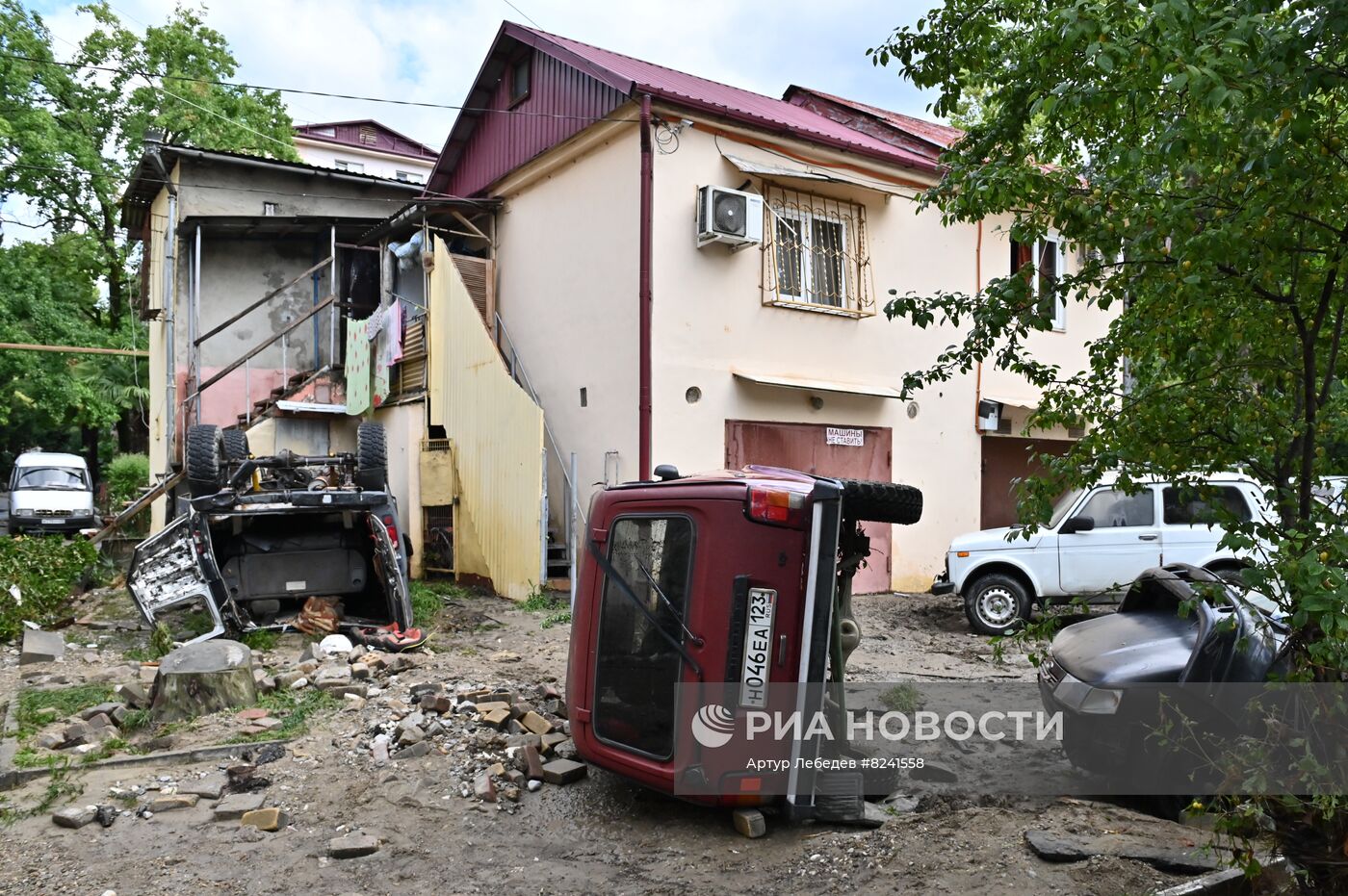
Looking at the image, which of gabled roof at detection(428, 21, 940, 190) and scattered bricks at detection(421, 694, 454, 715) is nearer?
scattered bricks at detection(421, 694, 454, 715)

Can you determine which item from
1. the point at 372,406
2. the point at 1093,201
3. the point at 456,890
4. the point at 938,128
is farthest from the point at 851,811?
the point at 938,128

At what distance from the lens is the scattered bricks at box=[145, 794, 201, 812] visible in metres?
5.38

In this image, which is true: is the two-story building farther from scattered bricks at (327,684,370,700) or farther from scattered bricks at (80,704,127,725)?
scattered bricks at (80,704,127,725)

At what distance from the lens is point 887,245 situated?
524 inches

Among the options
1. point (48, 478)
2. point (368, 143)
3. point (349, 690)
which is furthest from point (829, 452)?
point (368, 143)

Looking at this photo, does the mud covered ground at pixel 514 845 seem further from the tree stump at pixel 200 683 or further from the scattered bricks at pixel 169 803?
the tree stump at pixel 200 683

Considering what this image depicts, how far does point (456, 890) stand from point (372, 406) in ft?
39.7

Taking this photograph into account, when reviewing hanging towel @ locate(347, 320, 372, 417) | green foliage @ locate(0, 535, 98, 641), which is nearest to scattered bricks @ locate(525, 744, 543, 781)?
green foliage @ locate(0, 535, 98, 641)

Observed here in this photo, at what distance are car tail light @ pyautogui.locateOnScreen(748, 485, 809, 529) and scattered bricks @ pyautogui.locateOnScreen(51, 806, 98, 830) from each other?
3.97m

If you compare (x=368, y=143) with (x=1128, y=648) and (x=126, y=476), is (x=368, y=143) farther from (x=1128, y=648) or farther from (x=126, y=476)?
(x=1128, y=648)

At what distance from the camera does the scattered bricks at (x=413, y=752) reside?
619cm

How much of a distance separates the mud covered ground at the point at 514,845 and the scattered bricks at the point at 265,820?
0.06m

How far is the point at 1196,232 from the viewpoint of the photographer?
353cm

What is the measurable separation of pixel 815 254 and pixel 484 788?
29.4 feet
